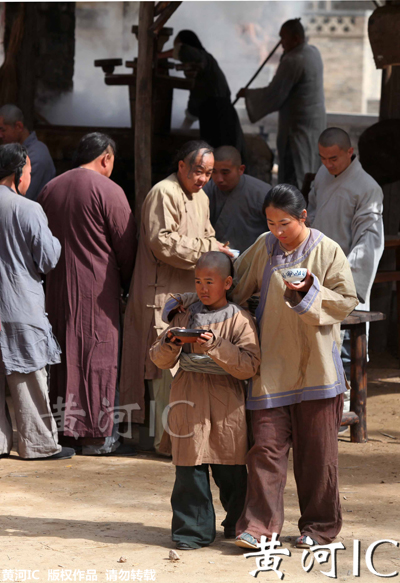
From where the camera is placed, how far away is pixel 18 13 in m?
8.84

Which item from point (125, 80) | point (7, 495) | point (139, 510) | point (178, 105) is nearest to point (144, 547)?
point (139, 510)

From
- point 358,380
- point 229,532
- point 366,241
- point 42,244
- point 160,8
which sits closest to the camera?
point 229,532

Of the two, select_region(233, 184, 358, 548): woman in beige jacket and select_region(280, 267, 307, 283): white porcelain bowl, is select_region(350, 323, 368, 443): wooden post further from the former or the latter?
select_region(280, 267, 307, 283): white porcelain bowl

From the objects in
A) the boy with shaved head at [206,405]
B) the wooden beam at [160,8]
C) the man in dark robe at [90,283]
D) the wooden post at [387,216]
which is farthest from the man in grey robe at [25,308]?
the wooden post at [387,216]

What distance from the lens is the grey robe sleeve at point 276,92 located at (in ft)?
26.9

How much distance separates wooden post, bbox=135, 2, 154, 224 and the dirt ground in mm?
2569

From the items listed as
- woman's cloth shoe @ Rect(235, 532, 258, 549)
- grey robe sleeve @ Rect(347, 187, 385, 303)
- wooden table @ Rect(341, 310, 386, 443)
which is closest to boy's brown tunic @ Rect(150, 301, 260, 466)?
woman's cloth shoe @ Rect(235, 532, 258, 549)

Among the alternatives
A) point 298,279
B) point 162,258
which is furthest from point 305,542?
point 162,258

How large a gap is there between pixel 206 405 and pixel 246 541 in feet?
1.79

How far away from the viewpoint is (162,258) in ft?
16.2

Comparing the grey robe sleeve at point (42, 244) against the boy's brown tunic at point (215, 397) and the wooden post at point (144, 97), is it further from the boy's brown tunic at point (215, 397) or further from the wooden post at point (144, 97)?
the wooden post at point (144, 97)

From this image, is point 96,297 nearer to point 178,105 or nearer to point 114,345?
point 114,345

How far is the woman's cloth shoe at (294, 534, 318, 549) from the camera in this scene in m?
3.45

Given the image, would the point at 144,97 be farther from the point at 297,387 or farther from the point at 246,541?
the point at 246,541
